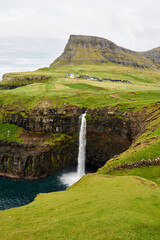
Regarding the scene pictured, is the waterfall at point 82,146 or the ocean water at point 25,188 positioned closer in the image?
the ocean water at point 25,188

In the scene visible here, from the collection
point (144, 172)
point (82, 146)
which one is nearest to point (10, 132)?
point (82, 146)

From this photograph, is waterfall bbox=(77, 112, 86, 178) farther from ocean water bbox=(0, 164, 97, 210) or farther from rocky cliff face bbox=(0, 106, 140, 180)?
ocean water bbox=(0, 164, 97, 210)

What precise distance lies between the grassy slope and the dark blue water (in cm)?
3025

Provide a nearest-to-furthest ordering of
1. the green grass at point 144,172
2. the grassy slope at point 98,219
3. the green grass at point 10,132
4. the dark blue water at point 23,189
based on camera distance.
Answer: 1. the grassy slope at point 98,219
2. the green grass at point 144,172
3. the dark blue water at point 23,189
4. the green grass at point 10,132

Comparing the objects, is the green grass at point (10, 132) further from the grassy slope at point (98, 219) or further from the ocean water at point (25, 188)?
the grassy slope at point (98, 219)

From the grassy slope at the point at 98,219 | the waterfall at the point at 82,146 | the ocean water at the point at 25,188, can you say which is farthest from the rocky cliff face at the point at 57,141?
the grassy slope at the point at 98,219

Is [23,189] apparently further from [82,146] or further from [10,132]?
[82,146]

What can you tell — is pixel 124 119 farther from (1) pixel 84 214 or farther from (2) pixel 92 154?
(1) pixel 84 214

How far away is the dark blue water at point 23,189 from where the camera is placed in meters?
46.6

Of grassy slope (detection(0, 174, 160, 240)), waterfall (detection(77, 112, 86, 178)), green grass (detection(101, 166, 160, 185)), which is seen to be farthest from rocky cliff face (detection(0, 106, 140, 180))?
grassy slope (detection(0, 174, 160, 240))

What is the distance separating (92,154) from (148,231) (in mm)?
57540

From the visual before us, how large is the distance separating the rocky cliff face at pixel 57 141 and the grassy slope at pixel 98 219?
38.7 meters

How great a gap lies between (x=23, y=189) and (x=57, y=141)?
21290mm

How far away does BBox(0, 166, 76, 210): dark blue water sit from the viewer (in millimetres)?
A: 46562
